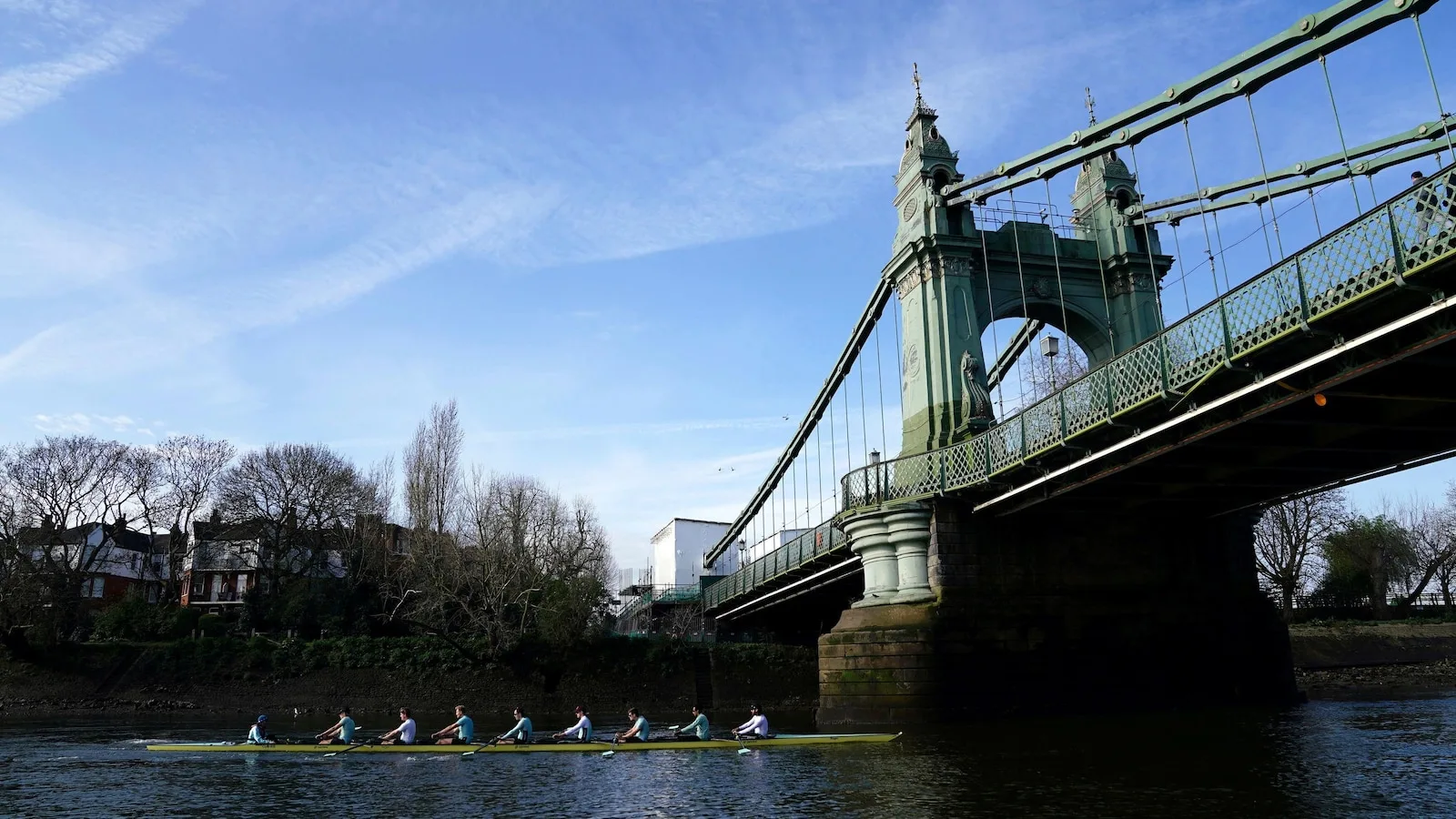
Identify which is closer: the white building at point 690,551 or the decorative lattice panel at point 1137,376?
the decorative lattice panel at point 1137,376

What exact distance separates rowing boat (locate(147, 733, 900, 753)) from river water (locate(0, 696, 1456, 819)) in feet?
0.87

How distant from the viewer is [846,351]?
110ft

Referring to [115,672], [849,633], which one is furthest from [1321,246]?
[115,672]

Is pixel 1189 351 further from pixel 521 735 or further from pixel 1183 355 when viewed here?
pixel 521 735

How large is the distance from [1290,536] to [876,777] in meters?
39.3

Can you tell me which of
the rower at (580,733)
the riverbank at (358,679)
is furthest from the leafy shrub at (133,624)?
the rower at (580,733)

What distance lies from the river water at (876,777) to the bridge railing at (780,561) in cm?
919

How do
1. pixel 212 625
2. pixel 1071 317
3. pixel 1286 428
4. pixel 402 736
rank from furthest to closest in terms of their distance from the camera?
1. pixel 212 625
2. pixel 1071 317
3. pixel 402 736
4. pixel 1286 428

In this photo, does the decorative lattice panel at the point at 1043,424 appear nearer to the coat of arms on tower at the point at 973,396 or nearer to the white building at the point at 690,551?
the coat of arms on tower at the point at 973,396

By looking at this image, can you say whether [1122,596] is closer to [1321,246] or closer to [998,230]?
[998,230]

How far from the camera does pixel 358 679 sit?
37.9m

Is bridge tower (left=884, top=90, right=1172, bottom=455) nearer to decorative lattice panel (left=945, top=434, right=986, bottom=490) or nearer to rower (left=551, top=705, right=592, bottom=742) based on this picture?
decorative lattice panel (left=945, top=434, right=986, bottom=490)

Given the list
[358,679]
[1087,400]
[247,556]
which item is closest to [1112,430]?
[1087,400]

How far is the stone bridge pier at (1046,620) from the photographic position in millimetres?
21609
